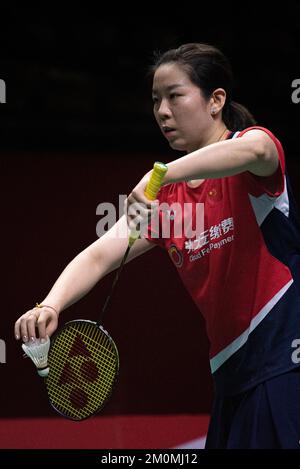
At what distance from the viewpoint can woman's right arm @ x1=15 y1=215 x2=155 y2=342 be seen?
7.41 ft

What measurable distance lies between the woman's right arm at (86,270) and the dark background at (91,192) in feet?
4.13

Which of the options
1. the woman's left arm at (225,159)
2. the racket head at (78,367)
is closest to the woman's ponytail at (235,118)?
the woman's left arm at (225,159)

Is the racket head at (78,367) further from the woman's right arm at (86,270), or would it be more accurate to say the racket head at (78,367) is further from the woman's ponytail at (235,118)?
the woman's ponytail at (235,118)

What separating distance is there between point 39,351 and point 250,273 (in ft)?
1.59

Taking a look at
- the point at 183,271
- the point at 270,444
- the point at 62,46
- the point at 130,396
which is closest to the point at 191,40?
the point at 62,46

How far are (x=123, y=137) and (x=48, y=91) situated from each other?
0.49 m

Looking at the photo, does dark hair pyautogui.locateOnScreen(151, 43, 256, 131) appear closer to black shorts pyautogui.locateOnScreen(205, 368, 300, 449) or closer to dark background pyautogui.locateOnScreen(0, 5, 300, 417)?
black shorts pyautogui.locateOnScreen(205, 368, 300, 449)

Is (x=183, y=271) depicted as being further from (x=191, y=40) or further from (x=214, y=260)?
(x=191, y=40)

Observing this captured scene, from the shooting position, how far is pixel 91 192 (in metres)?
3.80

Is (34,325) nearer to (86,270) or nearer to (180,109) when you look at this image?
(86,270)

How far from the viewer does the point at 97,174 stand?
3814 millimetres

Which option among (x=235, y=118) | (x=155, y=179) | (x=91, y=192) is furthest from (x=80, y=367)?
(x=91, y=192)

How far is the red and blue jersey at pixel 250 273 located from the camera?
7.20 feet

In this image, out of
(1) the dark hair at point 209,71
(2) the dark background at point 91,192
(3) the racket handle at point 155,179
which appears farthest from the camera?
(2) the dark background at point 91,192
